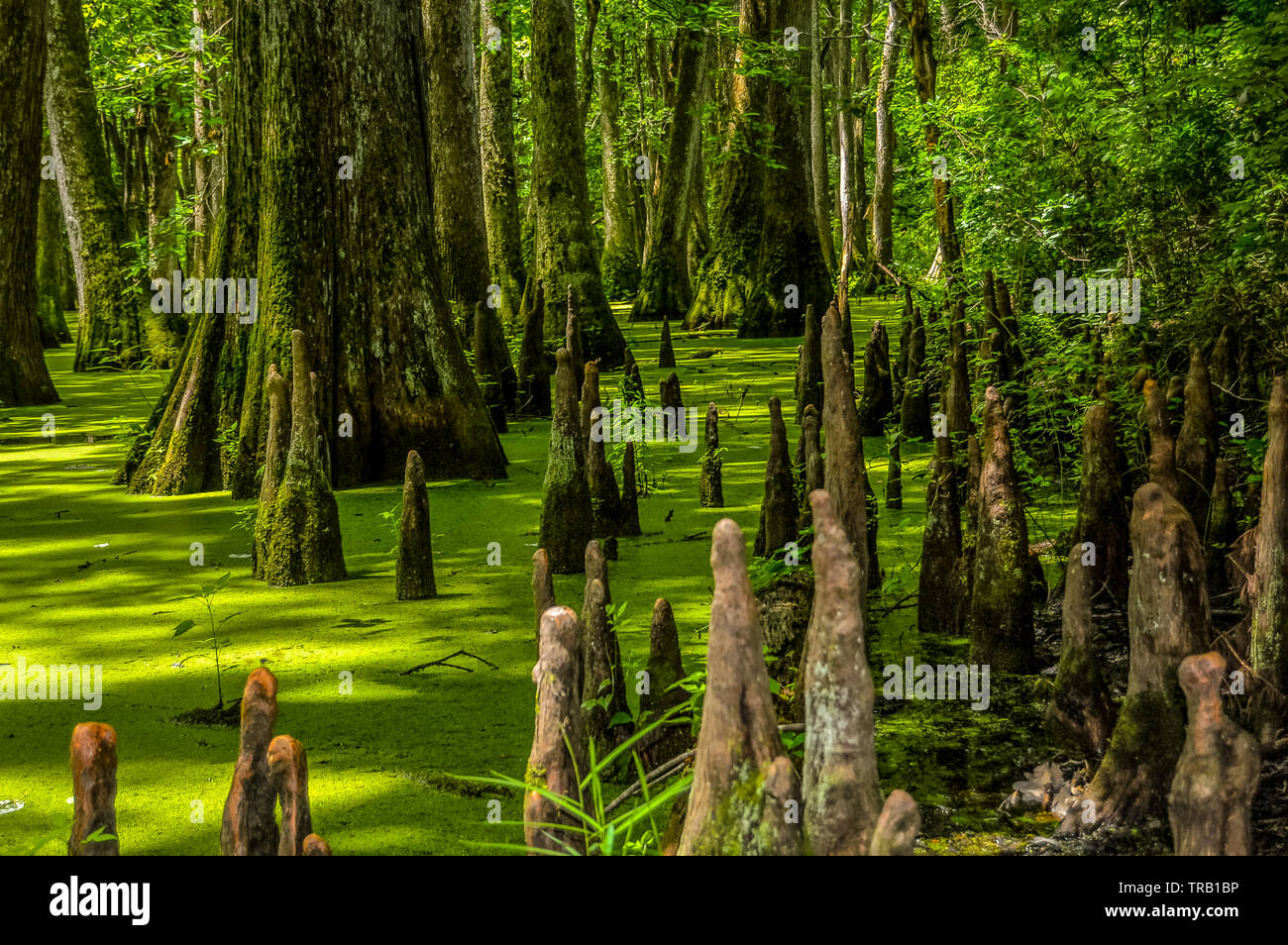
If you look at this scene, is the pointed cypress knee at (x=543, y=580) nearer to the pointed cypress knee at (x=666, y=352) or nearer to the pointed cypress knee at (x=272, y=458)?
the pointed cypress knee at (x=272, y=458)

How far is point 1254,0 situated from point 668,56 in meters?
26.4

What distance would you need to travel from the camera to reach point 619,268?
25578 millimetres

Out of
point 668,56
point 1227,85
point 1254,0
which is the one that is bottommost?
point 1227,85

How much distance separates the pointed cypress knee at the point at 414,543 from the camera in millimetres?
→ 4566

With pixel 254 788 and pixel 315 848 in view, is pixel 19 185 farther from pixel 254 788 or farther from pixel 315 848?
pixel 315 848

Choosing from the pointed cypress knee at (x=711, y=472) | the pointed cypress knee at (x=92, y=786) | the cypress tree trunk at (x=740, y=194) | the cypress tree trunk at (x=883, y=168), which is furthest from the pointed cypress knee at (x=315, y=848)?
the cypress tree trunk at (x=883, y=168)

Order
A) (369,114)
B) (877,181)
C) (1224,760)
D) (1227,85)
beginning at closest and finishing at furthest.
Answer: (1224,760) → (1227,85) → (369,114) → (877,181)

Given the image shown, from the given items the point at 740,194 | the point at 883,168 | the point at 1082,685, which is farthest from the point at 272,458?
the point at 883,168

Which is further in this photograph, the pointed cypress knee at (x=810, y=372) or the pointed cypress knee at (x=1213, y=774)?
the pointed cypress knee at (x=810, y=372)

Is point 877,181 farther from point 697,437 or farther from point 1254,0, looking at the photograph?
point 1254,0

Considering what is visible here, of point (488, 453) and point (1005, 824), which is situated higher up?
point (488, 453)

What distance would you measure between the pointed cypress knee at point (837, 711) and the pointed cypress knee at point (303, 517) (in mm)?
3387

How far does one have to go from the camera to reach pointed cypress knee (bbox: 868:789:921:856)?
4.88ft

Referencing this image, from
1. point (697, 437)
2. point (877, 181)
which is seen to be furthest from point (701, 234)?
point (697, 437)
